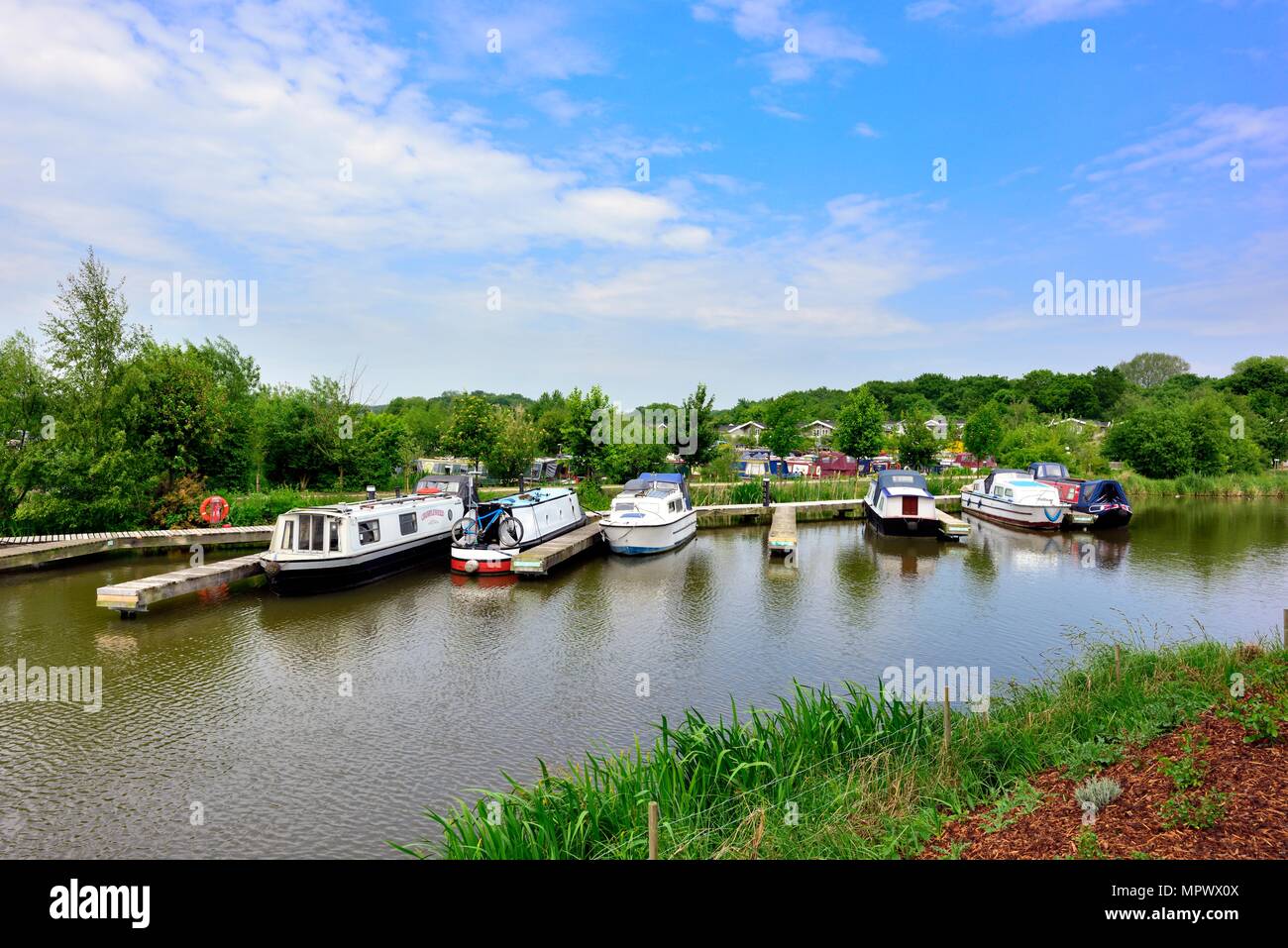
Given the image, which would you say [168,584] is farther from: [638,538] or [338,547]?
[638,538]

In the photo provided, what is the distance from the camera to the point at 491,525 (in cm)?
2331

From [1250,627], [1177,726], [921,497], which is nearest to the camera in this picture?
[1177,726]

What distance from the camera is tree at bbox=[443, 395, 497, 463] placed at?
37719mm

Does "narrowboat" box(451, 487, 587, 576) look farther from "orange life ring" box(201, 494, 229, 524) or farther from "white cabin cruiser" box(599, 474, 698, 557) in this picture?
"orange life ring" box(201, 494, 229, 524)

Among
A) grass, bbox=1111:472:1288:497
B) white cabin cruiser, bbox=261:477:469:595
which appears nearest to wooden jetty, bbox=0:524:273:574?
white cabin cruiser, bbox=261:477:469:595

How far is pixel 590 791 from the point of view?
6609 mm

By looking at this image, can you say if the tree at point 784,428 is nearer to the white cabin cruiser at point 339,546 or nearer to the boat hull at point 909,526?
the boat hull at point 909,526

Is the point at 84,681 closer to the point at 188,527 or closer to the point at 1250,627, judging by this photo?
the point at 188,527

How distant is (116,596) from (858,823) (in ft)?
57.8

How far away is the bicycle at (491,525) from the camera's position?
22.9 metres

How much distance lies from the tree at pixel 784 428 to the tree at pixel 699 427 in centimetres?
2088

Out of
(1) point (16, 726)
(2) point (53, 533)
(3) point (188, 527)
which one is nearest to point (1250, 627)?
(1) point (16, 726)

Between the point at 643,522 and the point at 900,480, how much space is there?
13.3 meters
